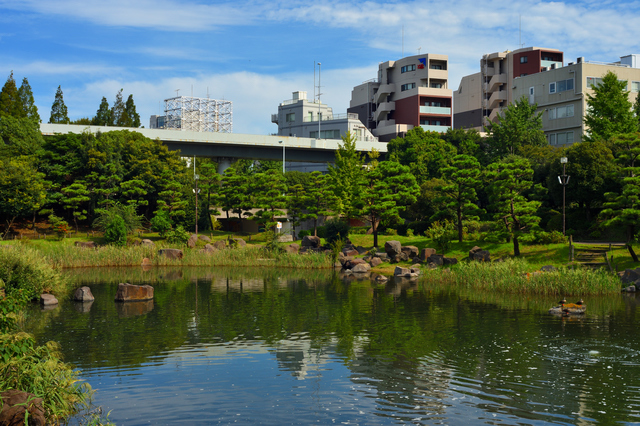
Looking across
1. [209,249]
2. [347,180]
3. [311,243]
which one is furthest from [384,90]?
[209,249]

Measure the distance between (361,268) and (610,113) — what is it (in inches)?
1197

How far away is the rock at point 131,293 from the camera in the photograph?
27516mm

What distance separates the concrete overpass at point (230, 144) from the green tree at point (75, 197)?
25.8ft

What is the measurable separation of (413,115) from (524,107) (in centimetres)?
2847

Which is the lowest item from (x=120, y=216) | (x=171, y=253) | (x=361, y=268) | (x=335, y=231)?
(x=361, y=268)

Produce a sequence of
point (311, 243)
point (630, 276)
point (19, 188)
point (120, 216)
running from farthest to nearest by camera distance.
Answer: point (120, 216) < point (19, 188) < point (311, 243) < point (630, 276)

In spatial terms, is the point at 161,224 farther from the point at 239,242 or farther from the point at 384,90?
the point at 384,90

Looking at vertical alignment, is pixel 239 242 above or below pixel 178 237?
below

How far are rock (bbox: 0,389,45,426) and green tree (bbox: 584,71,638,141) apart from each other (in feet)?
171

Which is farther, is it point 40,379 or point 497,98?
point 497,98

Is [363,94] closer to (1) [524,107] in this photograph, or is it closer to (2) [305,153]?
(2) [305,153]

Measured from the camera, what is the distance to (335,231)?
53.8 metres

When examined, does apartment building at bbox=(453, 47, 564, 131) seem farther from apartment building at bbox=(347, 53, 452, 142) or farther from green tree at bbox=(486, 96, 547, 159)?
green tree at bbox=(486, 96, 547, 159)

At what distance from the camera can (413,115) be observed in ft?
314
